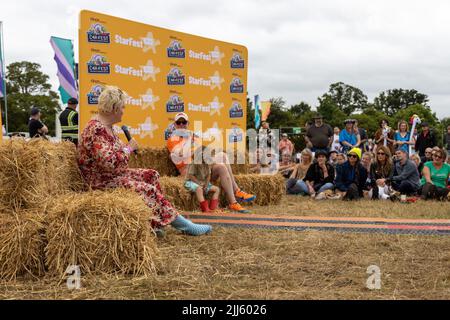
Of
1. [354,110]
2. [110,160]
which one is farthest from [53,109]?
[110,160]

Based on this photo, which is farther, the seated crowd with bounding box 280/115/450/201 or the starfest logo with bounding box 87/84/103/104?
the seated crowd with bounding box 280/115/450/201

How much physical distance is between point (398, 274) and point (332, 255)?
0.66 metres

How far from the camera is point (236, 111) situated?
991 cm

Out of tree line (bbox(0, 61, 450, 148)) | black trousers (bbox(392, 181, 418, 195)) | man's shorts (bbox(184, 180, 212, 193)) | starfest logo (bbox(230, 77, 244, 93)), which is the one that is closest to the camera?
man's shorts (bbox(184, 180, 212, 193))

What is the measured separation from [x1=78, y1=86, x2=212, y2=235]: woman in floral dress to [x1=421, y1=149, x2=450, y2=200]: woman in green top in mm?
5526

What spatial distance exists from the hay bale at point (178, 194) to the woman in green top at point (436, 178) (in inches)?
171

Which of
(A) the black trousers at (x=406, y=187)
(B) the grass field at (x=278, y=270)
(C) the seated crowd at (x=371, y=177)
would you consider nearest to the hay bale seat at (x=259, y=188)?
(C) the seated crowd at (x=371, y=177)

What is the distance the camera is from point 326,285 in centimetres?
300

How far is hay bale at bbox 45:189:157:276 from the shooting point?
317 cm

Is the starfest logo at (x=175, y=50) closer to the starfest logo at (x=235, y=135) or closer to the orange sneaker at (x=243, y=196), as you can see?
the starfest logo at (x=235, y=135)

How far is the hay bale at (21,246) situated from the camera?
315 centimetres

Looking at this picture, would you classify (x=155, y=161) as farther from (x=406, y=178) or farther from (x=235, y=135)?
(x=406, y=178)

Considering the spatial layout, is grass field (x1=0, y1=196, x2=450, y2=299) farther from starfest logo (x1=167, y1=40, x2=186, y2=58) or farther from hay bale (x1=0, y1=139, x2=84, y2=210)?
starfest logo (x1=167, y1=40, x2=186, y2=58)

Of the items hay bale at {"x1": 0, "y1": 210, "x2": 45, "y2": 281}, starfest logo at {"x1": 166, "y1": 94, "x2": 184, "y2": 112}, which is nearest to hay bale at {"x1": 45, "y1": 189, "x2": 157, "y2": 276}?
hay bale at {"x1": 0, "y1": 210, "x2": 45, "y2": 281}
